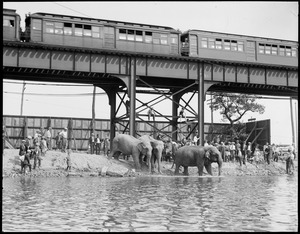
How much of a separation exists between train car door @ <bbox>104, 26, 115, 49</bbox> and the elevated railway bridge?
74cm

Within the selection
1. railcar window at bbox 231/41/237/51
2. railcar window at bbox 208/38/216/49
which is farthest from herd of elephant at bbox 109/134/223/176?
railcar window at bbox 231/41/237/51

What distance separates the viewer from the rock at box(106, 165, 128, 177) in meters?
29.9

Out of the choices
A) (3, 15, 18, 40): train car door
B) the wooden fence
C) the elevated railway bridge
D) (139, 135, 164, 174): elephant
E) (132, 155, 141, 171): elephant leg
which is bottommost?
(132, 155, 141, 171): elephant leg

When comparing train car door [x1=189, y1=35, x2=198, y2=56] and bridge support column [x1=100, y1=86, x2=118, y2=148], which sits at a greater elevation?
train car door [x1=189, y1=35, x2=198, y2=56]

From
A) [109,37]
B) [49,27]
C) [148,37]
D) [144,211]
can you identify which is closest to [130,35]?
[148,37]

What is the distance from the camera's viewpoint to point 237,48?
132ft

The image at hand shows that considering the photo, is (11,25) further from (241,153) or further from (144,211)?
(144,211)

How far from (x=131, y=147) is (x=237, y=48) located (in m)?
14.2

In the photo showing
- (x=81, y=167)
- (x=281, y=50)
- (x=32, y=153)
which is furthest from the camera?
(x=281, y=50)

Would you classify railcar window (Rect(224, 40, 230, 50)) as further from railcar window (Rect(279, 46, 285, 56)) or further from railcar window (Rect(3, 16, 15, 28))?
railcar window (Rect(3, 16, 15, 28))

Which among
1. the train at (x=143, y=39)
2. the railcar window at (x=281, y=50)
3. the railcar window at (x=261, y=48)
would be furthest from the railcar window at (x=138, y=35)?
the railcar window at (x=281, y=50)

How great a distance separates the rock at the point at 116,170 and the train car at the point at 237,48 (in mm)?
12639

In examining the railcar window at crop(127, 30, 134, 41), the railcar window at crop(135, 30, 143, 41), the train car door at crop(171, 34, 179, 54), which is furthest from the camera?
the train car door at crop(171, 34, 179, 54)

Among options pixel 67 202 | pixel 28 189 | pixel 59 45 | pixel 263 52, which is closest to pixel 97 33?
Answer: pixel 59 45
